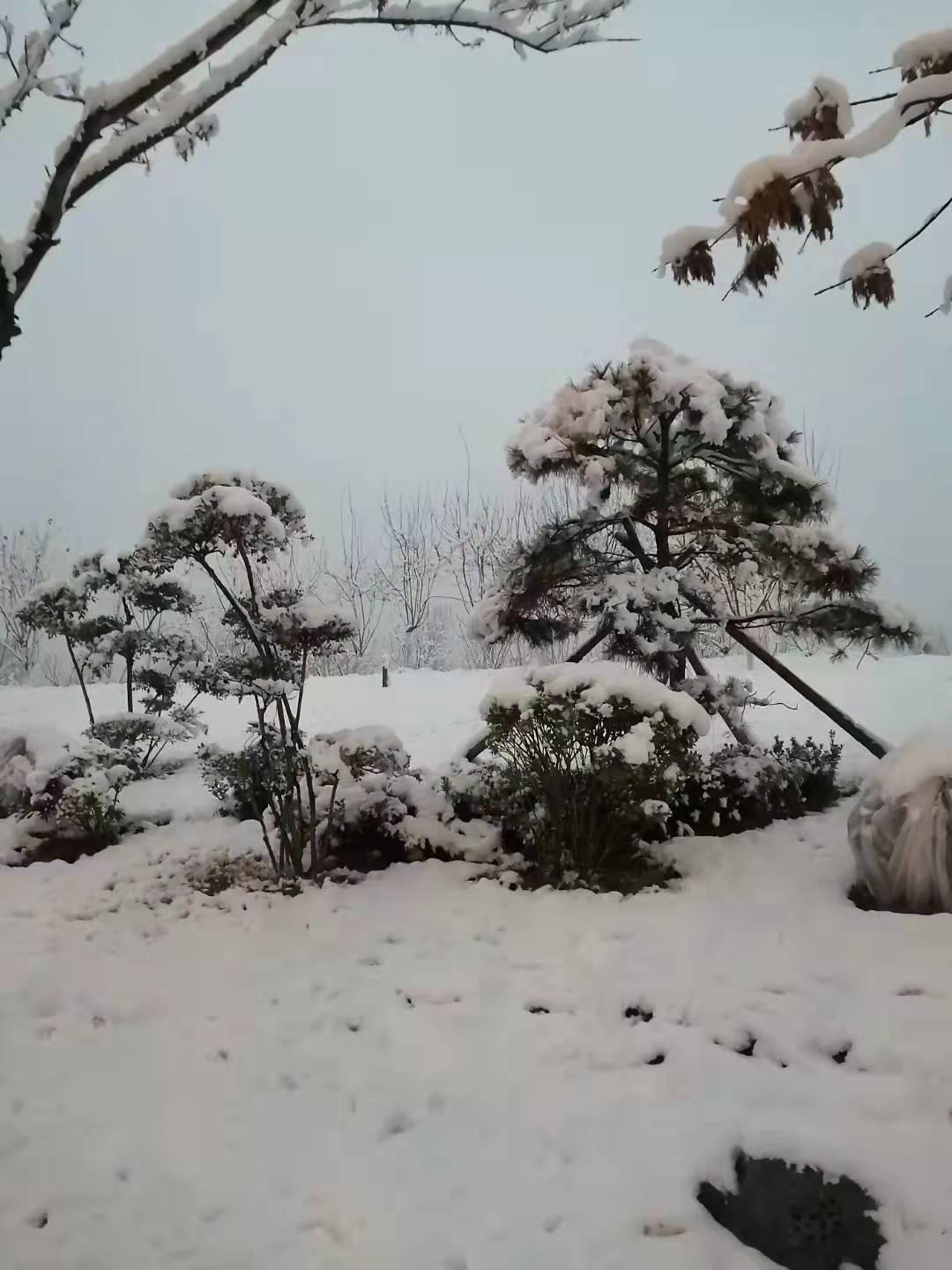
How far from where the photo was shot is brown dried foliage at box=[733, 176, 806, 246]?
1.83m

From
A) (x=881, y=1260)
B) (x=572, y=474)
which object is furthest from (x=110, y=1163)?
(x=572, y=474)

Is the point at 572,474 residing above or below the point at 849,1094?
above

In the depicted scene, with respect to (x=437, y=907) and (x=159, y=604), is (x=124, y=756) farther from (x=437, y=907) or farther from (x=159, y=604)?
(x=437, y=907)

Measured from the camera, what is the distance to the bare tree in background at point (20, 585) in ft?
46.2

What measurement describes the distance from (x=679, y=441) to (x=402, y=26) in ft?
11.4

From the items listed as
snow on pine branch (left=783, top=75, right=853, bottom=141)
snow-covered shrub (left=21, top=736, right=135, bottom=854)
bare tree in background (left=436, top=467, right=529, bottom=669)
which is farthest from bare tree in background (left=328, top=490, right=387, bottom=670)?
snow on pine branch (left=783, top=75, right=853, bottom=141)

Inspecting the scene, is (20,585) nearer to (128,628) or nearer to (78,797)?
(128,628)

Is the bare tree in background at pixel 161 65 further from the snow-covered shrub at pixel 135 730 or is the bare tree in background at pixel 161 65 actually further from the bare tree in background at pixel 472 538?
the bare tree in background at pixel 472 538

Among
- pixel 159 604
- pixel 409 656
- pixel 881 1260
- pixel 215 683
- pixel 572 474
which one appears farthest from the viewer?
pixel 409 656

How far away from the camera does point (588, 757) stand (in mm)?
3586

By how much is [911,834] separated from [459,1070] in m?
2.06

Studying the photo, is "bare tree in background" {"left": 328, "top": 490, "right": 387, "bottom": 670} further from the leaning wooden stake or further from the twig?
the twig

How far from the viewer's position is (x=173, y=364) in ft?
101

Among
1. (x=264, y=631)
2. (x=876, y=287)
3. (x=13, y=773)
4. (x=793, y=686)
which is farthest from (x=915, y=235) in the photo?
(x=13, y=773)
